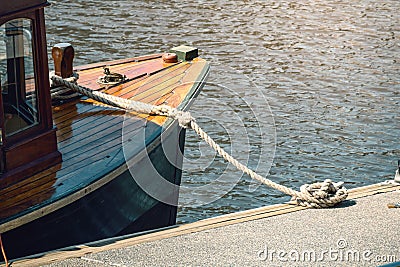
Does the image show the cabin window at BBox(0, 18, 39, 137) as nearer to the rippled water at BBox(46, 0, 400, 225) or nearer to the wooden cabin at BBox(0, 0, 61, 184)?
the wooden cabin at BBox(0, 0, 61, 184)

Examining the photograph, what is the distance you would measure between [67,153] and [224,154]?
1.09 m

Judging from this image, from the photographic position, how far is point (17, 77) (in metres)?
4.98

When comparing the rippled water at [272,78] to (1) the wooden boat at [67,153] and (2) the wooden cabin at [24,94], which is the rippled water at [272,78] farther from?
(2) the wooden cabin at [24,94]

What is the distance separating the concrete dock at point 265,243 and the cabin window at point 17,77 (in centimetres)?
87

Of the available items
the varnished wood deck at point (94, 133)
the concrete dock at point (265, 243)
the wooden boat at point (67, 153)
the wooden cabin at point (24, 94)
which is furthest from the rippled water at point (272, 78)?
the wooden cabin at point (24, 94)

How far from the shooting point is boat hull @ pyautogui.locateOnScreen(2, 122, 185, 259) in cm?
481

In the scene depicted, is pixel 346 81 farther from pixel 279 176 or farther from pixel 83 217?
pixel 83 217

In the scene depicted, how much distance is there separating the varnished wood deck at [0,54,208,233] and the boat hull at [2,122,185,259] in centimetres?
8

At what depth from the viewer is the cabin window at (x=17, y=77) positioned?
4.85 metres

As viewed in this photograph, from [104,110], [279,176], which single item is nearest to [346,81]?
[279,176]

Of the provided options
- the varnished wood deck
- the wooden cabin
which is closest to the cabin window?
the wooden cabin

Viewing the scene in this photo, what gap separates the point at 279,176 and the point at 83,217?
3577 millimetres

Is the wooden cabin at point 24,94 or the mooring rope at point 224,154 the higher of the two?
the wooden cabin at point 24,94

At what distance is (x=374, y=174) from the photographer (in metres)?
8.49
